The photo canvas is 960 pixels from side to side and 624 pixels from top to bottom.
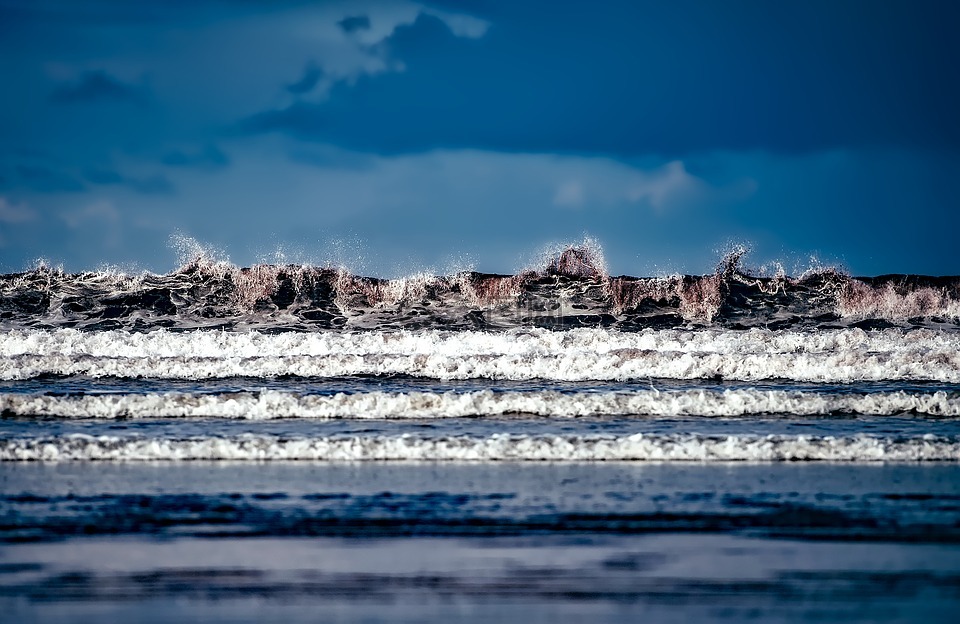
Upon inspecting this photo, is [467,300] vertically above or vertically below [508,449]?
above

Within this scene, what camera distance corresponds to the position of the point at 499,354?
1481 cm

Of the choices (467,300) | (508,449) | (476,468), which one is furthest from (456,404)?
(467,300)

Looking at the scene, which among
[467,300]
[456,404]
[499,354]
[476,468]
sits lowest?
[476,468]

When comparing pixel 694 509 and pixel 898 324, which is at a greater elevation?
pixel 898 324

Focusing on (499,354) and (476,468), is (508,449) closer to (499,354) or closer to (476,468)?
(476,468)

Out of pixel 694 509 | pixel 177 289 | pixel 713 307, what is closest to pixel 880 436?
pixel 694 509

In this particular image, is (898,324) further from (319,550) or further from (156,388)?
(319,550)

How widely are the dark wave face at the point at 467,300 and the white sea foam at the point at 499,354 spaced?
1.04m

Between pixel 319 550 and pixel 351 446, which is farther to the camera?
pixel 351 446

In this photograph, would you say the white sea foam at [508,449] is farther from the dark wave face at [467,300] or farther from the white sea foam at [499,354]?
the dark wave face at [467,300]

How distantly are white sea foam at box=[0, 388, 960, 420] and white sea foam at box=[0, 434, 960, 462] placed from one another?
2227 millimetres

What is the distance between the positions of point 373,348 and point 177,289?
5.65 m

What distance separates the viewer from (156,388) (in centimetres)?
1298

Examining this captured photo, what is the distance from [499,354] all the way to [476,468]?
6.83 m
